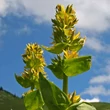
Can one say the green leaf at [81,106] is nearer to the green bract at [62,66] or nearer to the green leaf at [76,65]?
the green bract at [62,66]

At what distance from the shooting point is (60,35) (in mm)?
1636

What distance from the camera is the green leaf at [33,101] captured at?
1703 mm

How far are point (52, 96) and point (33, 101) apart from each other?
7.1 inches

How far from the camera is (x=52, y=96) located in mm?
1550

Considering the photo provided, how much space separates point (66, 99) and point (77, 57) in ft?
0.55

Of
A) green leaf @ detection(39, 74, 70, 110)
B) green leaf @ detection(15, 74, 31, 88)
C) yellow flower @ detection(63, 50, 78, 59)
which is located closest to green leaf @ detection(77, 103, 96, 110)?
green leaf @ detection(39, 74, 70, 110)

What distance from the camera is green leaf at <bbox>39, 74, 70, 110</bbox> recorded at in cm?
153

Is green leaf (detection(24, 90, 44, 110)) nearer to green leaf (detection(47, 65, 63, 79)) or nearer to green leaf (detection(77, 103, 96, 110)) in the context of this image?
green leaf (detection(47, 65, 63, 79))

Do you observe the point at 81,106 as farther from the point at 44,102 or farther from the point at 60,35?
the point at 60,35

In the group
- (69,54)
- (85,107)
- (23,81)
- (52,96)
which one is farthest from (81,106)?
(23,81)

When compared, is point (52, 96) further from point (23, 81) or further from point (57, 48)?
point (23, 81)

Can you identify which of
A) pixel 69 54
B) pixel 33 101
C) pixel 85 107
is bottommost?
pixel 85 107

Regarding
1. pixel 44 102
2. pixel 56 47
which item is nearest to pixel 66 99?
pixel 44 102

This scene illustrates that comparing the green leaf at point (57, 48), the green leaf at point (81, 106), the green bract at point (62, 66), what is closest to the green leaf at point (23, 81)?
the green bract at point (62, 66)
